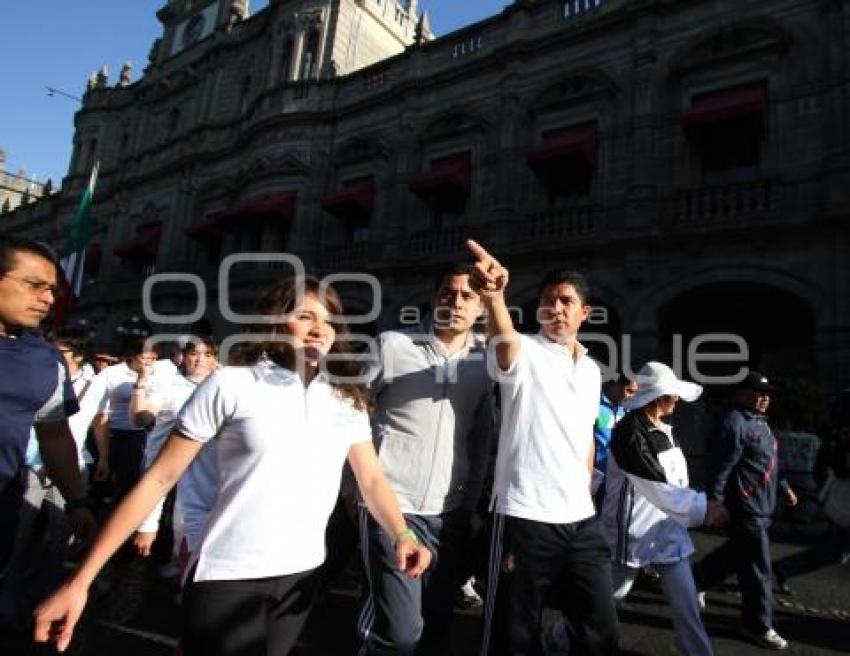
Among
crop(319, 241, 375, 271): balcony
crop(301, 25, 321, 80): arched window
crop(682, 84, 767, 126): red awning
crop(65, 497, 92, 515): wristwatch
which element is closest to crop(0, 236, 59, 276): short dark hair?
crop(65, 497, 92, 515): wristwatch

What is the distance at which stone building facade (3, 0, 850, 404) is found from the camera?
31.9ft

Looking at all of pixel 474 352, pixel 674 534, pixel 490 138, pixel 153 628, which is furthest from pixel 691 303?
pixel 153 628

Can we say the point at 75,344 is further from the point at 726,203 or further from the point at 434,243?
the point at 726,203

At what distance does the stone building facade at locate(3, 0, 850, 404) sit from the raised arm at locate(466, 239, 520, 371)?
8547 millimetres

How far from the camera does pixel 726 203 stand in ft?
33.3

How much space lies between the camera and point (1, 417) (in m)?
2.12

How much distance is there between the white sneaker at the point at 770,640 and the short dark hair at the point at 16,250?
15.0 feet

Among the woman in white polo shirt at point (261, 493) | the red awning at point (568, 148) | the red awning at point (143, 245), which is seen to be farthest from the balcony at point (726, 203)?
the red awning at point (143, 245)

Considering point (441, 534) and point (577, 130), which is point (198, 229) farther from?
point (441, 534)

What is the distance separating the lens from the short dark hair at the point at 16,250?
2.22 metres

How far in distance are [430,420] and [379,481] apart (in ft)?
1.69

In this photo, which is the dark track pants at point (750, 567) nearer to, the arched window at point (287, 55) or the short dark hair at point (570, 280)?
the short dark hair at point (570, 280)

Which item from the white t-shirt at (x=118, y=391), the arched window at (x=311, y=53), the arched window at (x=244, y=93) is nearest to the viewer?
the white t-shirt at (x=118, y=391)

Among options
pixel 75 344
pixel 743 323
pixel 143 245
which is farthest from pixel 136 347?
pixel 143 245
